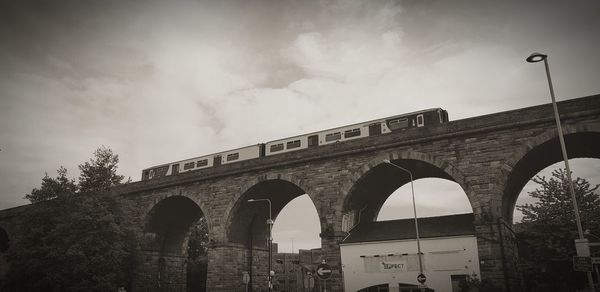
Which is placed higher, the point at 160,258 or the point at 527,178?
the point at 527,178

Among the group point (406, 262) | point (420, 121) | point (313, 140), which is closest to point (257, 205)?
point (313, 140)

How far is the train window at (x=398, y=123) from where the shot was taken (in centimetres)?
2642

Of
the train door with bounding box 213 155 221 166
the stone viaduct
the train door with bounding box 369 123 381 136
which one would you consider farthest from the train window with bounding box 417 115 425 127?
the train door with bounding box 213 155 221 166

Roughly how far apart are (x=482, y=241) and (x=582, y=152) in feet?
26.9

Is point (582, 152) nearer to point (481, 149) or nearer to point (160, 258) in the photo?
point (481, 149)

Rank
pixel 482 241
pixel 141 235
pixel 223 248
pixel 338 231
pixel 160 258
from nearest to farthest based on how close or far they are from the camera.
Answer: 1. pixel 482 241
2. pixel 338 231
3. pixel 223 248
4. pixel 141 235
5. pixel 160 258

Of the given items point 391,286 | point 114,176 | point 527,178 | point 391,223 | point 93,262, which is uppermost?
point 114,176

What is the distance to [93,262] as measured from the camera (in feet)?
85.7

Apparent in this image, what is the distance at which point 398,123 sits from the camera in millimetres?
26641

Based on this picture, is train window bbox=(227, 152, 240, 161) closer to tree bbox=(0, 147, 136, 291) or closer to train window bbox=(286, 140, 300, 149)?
train window bbox=(286, 140, 300, 149)

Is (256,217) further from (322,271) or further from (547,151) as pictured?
(547,151)

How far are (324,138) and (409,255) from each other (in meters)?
10.5

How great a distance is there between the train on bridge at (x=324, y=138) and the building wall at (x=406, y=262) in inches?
274

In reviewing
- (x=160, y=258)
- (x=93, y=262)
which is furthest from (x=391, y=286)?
(x=160, y=258)
